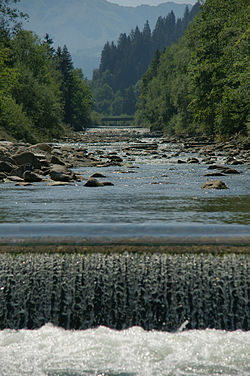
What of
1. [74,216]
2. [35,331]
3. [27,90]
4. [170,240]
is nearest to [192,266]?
[170,240]

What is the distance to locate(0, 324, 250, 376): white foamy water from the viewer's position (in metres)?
3.95

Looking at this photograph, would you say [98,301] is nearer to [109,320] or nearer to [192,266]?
[109,320]

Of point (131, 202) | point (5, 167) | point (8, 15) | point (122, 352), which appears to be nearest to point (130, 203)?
point (131, 202)

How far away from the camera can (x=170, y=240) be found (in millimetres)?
5223

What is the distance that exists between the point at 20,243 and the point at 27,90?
35.6m

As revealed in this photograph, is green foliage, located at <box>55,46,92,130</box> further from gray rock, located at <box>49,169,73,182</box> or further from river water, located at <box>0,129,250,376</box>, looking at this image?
river water, located at <box>0,129,250,376</box>

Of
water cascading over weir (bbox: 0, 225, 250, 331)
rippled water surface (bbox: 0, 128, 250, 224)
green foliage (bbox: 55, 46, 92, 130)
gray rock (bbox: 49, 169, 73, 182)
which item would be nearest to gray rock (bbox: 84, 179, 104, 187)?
rippled water surface (bbox: 0, 128, 250, 224)

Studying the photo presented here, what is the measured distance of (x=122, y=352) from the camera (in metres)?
4.27

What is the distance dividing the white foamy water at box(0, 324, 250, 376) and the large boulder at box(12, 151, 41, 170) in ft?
33.6

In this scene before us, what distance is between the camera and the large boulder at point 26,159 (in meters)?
14.4

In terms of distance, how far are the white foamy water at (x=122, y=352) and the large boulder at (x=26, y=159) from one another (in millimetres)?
10239

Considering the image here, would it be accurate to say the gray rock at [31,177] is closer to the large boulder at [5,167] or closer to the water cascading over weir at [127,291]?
the large boulder at [5,167]

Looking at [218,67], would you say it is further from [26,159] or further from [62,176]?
[62,176]

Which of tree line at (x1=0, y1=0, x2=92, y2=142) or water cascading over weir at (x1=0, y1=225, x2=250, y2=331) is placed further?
tree line at (x1=0, y1=0, x2=92, y2=142)
